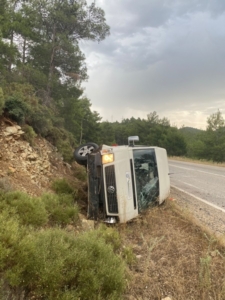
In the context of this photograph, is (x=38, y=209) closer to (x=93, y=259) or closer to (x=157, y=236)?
(x=93, y=259)

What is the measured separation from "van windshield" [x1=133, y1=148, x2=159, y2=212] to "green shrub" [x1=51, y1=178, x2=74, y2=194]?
5.76ft

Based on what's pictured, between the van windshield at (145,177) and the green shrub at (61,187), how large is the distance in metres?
1.75

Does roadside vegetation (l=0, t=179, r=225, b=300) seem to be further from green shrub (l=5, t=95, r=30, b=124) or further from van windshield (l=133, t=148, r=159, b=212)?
green shrub (l=5, t=95, r=30, b=124)

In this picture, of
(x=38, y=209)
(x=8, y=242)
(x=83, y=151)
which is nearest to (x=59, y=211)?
(x=38, y=209)

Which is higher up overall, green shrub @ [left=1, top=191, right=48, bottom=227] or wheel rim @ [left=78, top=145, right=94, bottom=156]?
wheel rim @ [left=78, top=145, right=94, bottom=156]

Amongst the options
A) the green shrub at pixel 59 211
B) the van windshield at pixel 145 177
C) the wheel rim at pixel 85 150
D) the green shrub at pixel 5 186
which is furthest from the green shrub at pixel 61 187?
the van windshield at pixel 145 177

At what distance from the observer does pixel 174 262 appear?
12.1 ft

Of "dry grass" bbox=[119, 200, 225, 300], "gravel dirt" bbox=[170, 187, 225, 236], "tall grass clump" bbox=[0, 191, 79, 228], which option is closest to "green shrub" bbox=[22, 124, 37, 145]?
"tall grass clump" bbox=[0, 191, 79, 228]

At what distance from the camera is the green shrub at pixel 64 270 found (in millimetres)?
2307

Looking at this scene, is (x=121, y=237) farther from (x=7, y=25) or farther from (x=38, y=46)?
(x=38, y=46)

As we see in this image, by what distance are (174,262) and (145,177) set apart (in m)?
2.18

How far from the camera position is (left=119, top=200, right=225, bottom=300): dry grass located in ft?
9.97

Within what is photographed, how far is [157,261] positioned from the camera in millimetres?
3693

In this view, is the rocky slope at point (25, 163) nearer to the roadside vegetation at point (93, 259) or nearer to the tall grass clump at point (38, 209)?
the tall grass clump at point (38, 209)
